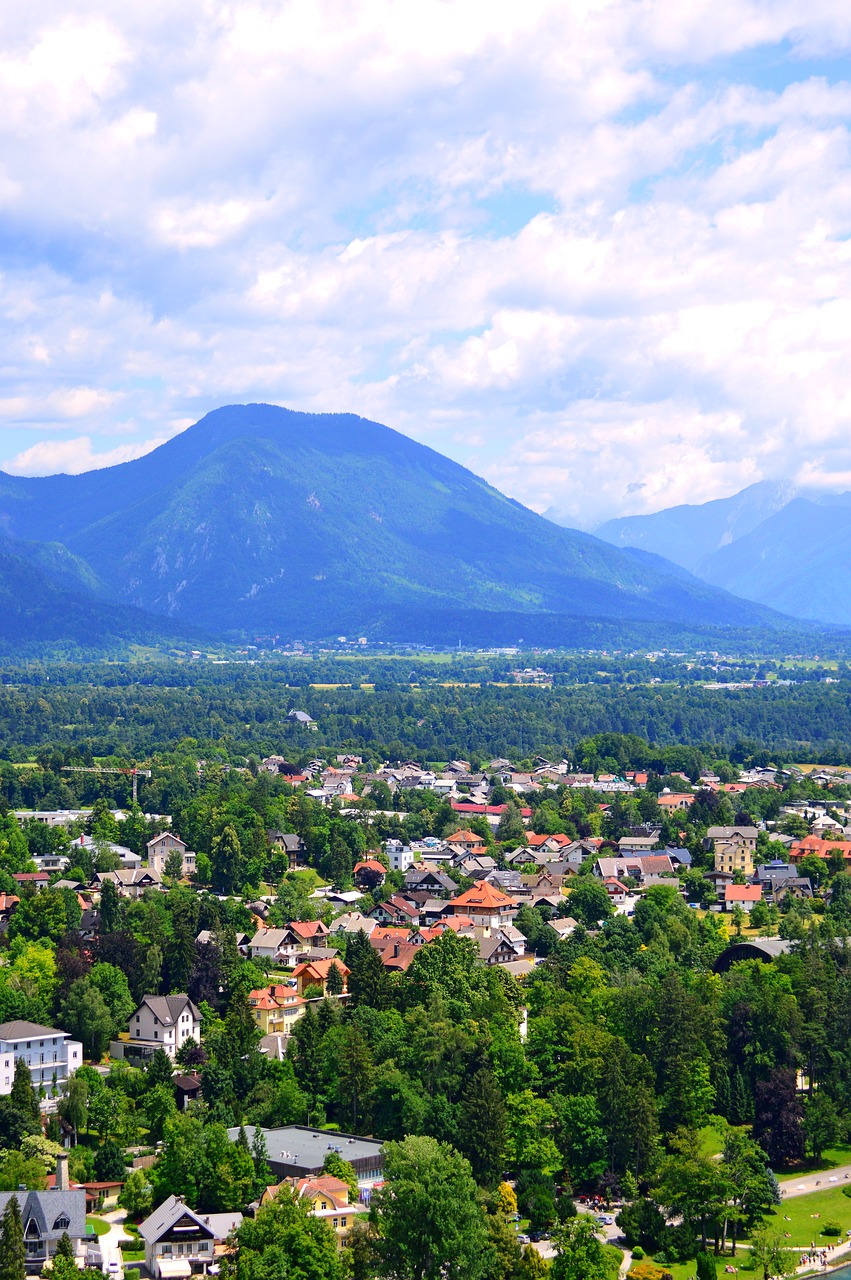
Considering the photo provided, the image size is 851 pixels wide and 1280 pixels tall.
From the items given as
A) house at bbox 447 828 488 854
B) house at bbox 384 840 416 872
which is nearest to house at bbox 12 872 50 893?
house at bbox 384 840 416 872

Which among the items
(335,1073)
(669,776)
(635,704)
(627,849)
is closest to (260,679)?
(635,704)

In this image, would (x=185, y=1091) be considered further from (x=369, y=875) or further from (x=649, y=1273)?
(x=369, y=875)

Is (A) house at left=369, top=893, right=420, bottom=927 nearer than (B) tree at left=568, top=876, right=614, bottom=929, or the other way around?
(A) house at left=369, top=893, right=420, bottom=927

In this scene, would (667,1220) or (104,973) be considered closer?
(667,1220)

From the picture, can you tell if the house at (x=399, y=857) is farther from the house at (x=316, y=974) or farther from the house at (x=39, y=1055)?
the house at (x=39, y=1055)

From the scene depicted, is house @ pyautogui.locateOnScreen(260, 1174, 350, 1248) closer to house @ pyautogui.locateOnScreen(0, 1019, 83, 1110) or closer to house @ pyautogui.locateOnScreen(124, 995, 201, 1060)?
house @ pyautogui.locateOnScreen(0, 1019, 83, 1110)

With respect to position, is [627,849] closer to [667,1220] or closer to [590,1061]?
[590,1061]
